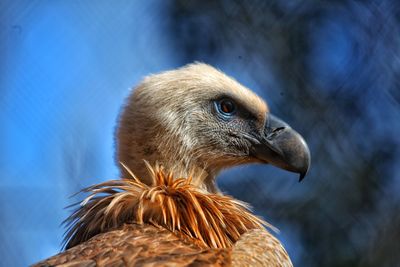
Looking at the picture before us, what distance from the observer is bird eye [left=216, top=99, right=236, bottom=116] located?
227 cm

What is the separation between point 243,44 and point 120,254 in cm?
307

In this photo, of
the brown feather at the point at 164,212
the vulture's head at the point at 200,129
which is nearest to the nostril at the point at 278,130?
the vulture's head at the point at 200,129

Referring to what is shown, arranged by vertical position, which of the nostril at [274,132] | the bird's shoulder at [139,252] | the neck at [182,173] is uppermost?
the nostril at [274,132]

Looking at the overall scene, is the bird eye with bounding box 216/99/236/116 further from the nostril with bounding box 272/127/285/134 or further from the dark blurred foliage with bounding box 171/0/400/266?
the dark blurred foliage with bounding box 171/0/400/266

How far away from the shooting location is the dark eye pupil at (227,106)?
2277mm

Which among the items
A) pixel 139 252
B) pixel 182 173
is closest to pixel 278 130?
pixel 182 173

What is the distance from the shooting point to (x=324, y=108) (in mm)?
4395

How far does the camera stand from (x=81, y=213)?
1966mm

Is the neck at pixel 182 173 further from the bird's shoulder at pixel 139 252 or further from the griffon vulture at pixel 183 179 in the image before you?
the bird's shoulder at pixel 139 252

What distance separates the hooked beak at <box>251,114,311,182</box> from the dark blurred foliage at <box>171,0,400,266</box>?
171 centimetres

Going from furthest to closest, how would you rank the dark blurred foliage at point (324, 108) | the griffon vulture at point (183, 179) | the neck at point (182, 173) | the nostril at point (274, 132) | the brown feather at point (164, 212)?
1. the dark blurred foliage at point (324, 108)
2. the nostril at point (274, 132)
3. the neck at point (182, 173)
4. the brown feather at point (164, 212)
5. the griffon vulture at point (183, 179)

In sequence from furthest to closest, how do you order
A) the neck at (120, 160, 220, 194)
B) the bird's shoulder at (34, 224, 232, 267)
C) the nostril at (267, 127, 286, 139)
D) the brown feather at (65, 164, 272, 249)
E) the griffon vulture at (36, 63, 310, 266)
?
the nostril at (267, 127, 286, 139) → the neck at (120, 160, 220, 194) → the brown feather at (65, 164, 272, 249) → the griffon vulture at (36, 63, 310, 266) → the bird's shoulder at (34, 224, 232, 267)

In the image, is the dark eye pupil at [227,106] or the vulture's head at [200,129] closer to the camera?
the vulture's head at [200,129]

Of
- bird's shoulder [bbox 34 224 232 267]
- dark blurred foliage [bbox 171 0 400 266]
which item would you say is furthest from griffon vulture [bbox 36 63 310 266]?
dark blurred foliage [bbox 171 0 400 266]
